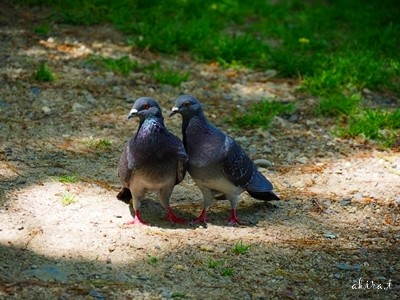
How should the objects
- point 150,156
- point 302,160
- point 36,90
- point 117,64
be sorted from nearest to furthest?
1. point 150,156
2. point 302,160
3. point 36,90
4. point 117,64

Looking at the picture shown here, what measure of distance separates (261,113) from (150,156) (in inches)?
109

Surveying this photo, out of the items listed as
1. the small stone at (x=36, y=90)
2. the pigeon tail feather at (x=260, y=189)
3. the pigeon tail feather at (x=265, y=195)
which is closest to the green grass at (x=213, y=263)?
the pigeon tail feather at (x=260, y=189)

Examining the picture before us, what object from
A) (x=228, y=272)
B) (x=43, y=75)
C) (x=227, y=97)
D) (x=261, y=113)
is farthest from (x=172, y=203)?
(x=43, y=75)

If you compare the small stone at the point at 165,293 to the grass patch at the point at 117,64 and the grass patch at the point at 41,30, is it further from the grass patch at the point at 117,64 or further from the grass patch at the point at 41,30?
the grass patch at the point at 41,30

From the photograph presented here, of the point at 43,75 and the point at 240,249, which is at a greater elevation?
the point at 240,249

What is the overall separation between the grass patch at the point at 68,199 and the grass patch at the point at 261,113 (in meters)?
2.45

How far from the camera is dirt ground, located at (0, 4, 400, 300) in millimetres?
4430

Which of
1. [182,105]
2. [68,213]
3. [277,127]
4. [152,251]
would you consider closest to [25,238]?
[68,213]

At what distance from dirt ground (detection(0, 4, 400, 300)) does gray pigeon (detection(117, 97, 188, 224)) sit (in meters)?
0.35

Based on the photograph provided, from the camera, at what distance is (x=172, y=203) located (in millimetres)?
5711

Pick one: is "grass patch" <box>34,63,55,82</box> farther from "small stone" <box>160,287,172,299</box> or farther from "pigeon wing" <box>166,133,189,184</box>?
"small stone" <box>160,287,172,299</box>

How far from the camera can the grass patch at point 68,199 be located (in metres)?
5.28

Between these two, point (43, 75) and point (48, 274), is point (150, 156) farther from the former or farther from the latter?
point (43, 75)

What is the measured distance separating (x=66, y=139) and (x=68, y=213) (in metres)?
1.58
